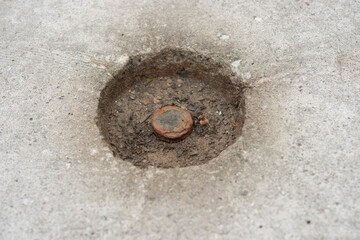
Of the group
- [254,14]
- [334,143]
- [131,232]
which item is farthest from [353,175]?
[254,14]

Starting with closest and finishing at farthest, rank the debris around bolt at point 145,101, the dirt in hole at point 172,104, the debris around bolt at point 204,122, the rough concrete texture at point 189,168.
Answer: the rough concrete texture at point 189,168
the dirt in hole at point 172,104
the debris around bolt at point 204,122
the debris around bolt at point 145,101

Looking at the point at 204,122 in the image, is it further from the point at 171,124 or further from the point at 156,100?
the point at 156,100

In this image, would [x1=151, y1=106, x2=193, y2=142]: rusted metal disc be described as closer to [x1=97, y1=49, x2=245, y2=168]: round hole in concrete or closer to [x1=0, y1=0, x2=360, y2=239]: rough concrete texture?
[x1=97, y1=49, x2=245, y2=168]: round hole in concrete

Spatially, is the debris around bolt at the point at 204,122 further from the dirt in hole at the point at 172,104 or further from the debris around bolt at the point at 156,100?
the debris around bolt at the point at 156,100

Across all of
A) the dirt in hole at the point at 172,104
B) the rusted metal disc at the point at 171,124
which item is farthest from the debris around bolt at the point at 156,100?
the rusted metal disc at the point at 171,124

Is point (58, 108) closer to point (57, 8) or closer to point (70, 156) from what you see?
point (70, 156)

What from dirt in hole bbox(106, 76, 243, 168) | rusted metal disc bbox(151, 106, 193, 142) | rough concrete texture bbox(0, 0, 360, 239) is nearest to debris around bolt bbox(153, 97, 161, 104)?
dirt in hole bbox(106, 76, 243, 168)
